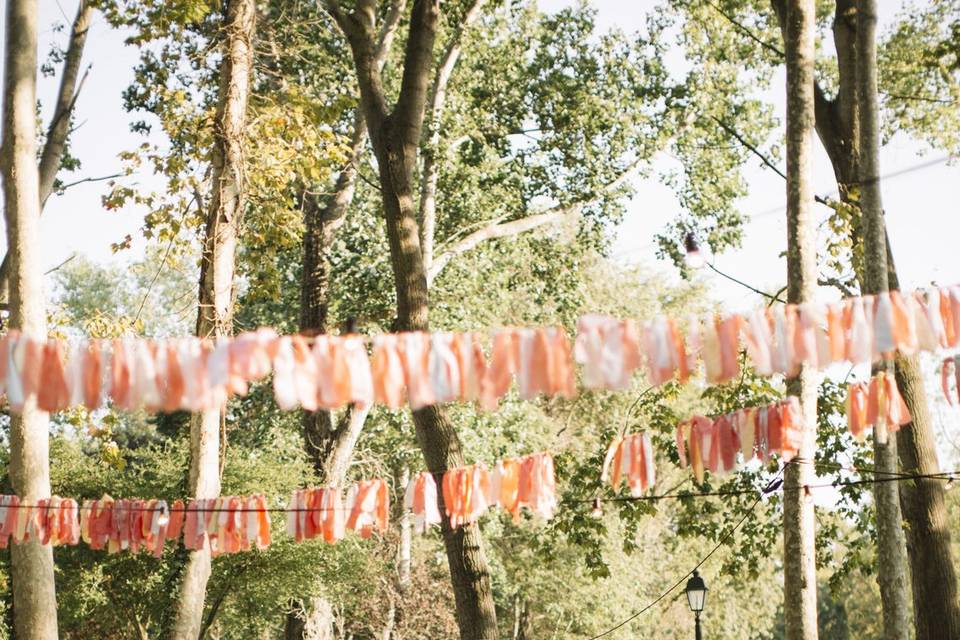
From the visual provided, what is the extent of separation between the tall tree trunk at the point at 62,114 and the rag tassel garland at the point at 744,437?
6.35 metres

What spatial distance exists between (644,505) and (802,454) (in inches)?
171

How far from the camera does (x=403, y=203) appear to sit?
8.63 meters

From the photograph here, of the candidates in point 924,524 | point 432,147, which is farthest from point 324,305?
point 924,524

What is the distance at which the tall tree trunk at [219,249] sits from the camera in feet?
28.2

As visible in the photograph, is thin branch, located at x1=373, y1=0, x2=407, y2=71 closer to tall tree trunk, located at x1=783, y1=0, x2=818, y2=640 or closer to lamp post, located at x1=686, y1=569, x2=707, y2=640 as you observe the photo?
tall tree trunk, located at x1=783, y1=0, x2=818, y2=640

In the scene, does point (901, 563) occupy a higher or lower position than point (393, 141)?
lower

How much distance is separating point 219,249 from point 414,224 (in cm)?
173

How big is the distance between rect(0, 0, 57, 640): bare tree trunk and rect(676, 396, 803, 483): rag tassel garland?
4.63 metres

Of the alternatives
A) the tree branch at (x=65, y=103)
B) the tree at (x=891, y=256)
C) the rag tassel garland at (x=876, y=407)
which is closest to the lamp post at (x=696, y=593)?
the tree at (x=891, y=256)

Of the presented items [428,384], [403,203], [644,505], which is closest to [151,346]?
[428,384]

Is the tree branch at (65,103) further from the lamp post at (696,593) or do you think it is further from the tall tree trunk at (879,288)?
the lamp post at (696,593)

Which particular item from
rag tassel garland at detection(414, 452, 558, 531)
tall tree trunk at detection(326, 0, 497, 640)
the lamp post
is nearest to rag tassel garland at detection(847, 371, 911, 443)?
rag tassel garland at detection(414, 452, 558, 531)

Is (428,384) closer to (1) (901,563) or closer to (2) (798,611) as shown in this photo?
(2) (798,611)

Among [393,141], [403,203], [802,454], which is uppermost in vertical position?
[393,141]
